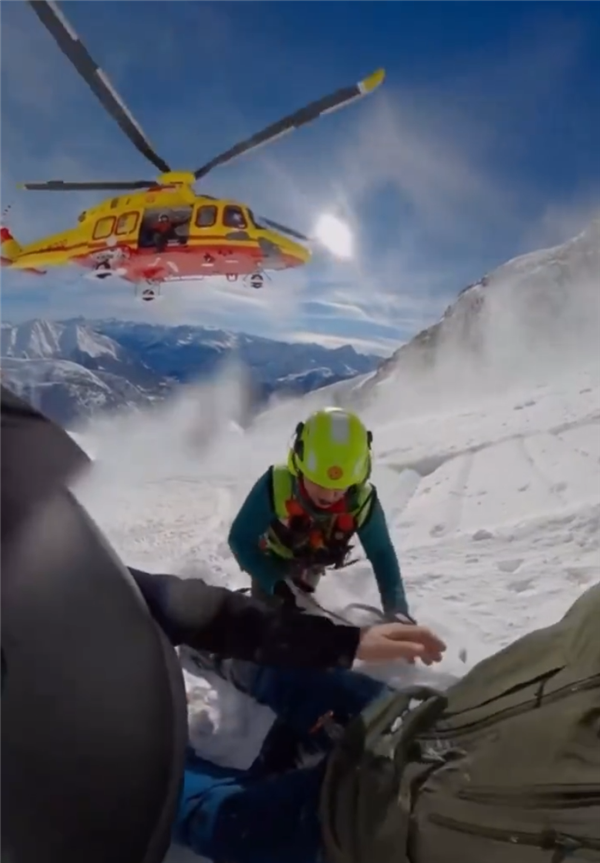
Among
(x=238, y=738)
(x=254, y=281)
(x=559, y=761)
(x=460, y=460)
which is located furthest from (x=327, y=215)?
(x=559, y=761)

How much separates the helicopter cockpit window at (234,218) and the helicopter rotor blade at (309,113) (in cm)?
33

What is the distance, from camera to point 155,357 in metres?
4.59

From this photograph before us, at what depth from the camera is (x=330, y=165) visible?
14.7 feet

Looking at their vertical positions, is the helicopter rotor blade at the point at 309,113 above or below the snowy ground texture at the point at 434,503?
above

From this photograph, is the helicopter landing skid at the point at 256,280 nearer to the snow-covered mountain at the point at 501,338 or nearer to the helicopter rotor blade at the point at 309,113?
the helicopter rotor blade at the point at 309,113

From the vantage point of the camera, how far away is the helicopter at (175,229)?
4.43 meters

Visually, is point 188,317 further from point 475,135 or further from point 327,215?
point 475,135

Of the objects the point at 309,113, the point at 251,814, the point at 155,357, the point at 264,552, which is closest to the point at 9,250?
the point at 155,357

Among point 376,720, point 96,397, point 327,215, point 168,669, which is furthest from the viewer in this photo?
point 327,215

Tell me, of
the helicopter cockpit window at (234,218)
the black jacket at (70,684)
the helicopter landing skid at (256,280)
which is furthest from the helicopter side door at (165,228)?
the black jacket at (70,684)

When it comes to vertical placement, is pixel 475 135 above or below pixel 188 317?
above

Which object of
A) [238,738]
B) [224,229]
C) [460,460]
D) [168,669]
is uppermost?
[224,229]

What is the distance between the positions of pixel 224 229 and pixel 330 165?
2.36 ft

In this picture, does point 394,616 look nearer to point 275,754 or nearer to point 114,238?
point 275,754
